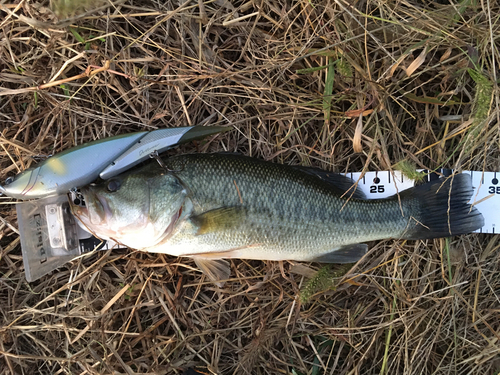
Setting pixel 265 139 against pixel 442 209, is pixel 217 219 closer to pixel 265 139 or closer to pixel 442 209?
pixel 265 139

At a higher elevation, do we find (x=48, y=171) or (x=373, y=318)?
(x=48, y=171)

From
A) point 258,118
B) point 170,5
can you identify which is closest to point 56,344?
point 258,118

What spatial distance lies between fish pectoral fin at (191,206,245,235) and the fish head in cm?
16

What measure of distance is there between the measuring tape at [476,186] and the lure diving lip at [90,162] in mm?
1420

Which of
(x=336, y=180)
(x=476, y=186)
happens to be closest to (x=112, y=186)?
(x=336, y=180)

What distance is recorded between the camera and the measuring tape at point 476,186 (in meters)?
2.81

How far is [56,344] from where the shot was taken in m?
2.73

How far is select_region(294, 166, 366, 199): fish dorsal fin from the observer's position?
2.69 metres

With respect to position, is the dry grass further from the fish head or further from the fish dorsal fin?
the fish head

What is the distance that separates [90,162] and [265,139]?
133 cm

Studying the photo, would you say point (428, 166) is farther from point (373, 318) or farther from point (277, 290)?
point (277, 290)

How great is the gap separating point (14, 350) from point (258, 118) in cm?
269

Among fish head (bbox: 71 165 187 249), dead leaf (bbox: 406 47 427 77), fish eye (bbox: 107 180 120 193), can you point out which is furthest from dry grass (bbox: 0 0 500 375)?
fish eye (bbox: 107 180 120 193)

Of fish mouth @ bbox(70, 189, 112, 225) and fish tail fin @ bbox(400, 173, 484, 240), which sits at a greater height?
fish mouth @ bbox(70, 189, 112, 225)
